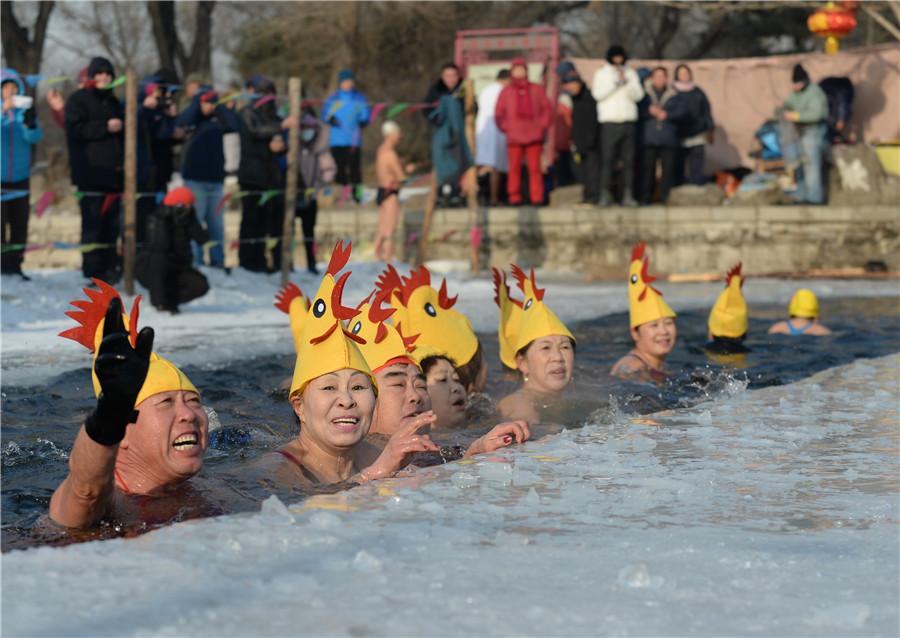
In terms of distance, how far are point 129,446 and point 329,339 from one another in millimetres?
932

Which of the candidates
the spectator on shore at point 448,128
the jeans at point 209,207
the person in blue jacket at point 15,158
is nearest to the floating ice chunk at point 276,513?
the person in blue jacket at point 15,158

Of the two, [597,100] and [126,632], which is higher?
[597,100]

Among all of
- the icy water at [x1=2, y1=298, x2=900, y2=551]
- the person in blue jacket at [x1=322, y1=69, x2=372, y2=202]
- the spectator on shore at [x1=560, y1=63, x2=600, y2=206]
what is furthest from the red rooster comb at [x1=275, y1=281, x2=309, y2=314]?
the spectator on shore at [x1=560, y1=63, x2=600, y2=206]

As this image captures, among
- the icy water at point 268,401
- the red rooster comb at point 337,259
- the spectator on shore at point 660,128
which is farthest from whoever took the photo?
the spectator on shore at point 660,128

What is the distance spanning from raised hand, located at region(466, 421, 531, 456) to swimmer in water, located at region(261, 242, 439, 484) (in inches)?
12.5

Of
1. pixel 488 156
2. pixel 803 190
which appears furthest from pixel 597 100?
pixel 803 190

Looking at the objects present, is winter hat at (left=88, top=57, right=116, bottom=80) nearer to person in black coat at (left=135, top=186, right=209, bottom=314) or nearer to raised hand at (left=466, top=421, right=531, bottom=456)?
person in black coat at (left=135, top=186, right=209, bottom=314)

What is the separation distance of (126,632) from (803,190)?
665 inches

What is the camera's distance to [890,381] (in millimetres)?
8102

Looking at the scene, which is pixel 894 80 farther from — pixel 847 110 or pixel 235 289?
pixel 235 289

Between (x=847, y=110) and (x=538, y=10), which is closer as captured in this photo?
(x=847, y=110)

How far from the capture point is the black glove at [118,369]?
3.84 meters

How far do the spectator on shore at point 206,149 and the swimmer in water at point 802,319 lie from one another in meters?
5.83

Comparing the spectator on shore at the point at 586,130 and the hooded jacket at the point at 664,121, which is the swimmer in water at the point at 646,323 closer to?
the spectator on shore at the point at 586,130
